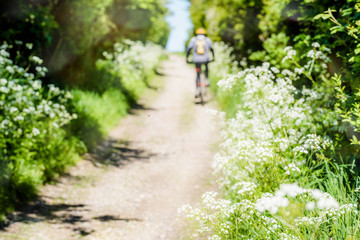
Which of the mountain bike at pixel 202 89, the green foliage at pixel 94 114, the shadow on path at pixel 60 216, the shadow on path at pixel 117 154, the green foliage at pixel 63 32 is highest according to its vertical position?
the green foliage at pixel 63 32

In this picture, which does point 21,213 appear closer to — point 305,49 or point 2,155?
point 2,155

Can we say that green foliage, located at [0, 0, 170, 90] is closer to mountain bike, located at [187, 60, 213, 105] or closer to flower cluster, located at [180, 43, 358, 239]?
mountain bike, located at [187, 60, 213, 105]

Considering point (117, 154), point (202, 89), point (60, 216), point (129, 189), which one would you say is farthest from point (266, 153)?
point (202, 89)

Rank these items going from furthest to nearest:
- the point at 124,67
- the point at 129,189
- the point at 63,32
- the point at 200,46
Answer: the point at 124,67 → the point at 200,46 → the point at 63,32 → the point at 129,189

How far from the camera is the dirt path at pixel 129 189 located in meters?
5.17

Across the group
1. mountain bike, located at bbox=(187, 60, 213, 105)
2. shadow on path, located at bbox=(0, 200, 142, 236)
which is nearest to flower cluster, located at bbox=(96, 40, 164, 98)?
mountain bike, located at bbox=(187, 60, 213, 105)

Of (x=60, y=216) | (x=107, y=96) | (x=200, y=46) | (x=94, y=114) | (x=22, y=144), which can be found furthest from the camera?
(x=200, y=46)

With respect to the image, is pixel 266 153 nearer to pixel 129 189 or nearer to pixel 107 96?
pixel 129 189

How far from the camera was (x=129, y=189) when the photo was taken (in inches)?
266

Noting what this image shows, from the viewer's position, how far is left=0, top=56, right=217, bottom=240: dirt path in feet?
17.0

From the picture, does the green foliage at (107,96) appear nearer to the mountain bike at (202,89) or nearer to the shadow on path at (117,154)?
the shadow on path at (117,154)

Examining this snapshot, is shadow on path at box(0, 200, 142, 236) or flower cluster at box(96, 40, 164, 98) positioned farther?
flower cluster at box(96, 40, 164, 98)

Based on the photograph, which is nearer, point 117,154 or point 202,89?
point 117,154

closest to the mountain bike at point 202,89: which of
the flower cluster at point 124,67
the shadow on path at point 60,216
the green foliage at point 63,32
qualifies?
the flower cluster at point 124,67
